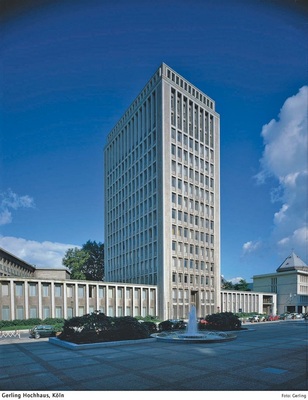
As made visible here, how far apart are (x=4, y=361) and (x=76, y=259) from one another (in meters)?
72.2

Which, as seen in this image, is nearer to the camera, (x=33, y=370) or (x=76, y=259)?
(x=33, y=370)

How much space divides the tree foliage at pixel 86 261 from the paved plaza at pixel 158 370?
224ft

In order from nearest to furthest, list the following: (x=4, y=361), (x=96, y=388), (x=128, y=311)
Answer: (x=96, y=388) < (x=4, y=361) < (x=128, y=311)

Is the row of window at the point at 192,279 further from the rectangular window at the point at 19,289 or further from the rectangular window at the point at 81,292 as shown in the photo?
the rectangular window at the point at 19,289

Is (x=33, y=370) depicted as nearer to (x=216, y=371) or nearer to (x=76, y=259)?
(x=216, y=371)

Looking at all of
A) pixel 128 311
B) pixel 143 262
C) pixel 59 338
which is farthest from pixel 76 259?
pixel 59 338

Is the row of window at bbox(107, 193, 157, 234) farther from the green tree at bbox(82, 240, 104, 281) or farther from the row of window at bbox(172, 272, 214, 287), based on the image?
the green tree at bbox(82, 240, 104, 281)

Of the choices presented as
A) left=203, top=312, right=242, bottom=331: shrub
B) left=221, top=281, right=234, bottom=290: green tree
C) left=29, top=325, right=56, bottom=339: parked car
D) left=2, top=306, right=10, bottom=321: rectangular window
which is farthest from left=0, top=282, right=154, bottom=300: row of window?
left=221, top=281, right=234, bottom=290: green tree

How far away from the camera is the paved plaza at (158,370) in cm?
1177

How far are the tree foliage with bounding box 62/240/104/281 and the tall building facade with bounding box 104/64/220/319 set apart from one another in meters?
12.2

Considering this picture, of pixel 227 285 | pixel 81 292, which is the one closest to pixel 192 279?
pixel 81 292

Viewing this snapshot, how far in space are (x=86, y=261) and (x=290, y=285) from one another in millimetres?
A: 56250

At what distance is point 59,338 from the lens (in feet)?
84.6

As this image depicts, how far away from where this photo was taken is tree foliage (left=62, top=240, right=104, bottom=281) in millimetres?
87250
